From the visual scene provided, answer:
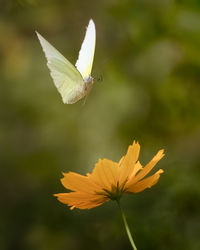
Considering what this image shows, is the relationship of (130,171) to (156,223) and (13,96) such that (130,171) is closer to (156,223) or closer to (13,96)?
(156,223)

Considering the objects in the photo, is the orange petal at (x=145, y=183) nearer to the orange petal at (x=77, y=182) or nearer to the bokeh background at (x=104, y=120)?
the orange petal at (x=77, y=182)

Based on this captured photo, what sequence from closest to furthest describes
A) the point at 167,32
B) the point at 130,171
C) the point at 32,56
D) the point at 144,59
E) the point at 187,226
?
1. the point at 130,171
2. the point at 187,226
3. the point at 167,32
4. the point at 144,59
5. the point at 32,56

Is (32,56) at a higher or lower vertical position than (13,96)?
higher


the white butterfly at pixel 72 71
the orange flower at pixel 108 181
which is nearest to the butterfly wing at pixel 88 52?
the white butterfly at pixel 72 71

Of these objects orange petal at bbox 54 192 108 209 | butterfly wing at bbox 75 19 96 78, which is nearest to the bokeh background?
butterfly wing at bbox 75 19 96 78

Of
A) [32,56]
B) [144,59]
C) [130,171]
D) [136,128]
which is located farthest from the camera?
[32,56]

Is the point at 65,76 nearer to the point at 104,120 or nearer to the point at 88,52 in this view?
the point at 88,52

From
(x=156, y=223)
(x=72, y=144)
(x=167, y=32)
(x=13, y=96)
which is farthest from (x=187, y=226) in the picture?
(x=13, y=96)
